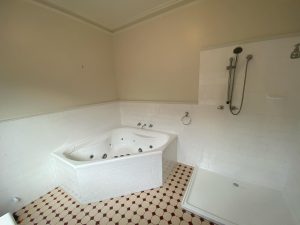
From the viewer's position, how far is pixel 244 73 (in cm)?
163

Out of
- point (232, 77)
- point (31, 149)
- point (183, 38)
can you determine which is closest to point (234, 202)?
point (232, 77)

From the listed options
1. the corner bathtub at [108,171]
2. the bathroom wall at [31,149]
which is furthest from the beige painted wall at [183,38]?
the bathroom wall at [31,149]

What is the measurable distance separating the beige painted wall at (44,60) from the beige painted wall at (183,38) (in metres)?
0.62

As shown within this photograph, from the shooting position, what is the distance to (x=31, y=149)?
164 cm

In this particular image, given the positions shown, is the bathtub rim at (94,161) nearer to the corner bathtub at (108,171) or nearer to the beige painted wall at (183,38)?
the corner bathtub at (108,171)

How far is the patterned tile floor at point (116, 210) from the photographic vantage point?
1.40 metres

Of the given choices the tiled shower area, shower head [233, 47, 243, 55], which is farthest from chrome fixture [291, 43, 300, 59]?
shower head [233, 47, 243, 55]

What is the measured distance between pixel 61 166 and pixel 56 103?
2.88 ft

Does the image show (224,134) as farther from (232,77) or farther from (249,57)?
(249,57)

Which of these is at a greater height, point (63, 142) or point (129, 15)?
point (129, 15)

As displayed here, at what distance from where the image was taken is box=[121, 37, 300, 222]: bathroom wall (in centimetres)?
144

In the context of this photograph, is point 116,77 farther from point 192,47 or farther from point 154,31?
point 192,47

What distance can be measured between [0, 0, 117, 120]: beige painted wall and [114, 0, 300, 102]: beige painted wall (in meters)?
0.62

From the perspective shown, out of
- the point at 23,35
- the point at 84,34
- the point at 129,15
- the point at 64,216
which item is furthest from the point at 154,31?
the point at 64,216
